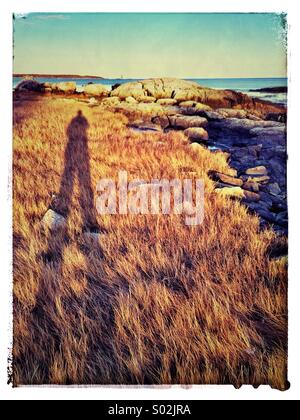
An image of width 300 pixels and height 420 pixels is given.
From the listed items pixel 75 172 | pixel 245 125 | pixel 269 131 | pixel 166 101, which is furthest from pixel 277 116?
pixel 75 172

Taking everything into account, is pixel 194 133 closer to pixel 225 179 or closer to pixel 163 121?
pixel 163 121

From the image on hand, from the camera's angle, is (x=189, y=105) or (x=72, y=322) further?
(x=189, y=105)

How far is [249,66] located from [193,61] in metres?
0.46

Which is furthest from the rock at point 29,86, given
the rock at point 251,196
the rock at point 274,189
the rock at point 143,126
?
the rock at point 274,189

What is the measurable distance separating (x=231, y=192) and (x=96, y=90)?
1399 millimetres

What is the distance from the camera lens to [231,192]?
3367mm

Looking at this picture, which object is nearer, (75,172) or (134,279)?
(134,279)

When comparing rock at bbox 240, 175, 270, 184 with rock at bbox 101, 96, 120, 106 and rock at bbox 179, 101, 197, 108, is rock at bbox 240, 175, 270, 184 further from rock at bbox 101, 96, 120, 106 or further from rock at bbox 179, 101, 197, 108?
rock at bbox 101, 96, 120, 106

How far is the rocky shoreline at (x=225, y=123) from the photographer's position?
3.29m

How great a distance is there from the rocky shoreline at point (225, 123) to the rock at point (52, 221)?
3.15ft

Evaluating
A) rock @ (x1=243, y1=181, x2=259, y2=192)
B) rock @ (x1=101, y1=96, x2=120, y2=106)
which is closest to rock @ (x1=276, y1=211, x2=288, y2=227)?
rock @ (x1=243, y1=181, x2=259, y2=192)

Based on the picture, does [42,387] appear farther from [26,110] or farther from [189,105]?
[189,105]

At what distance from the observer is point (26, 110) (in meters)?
3.34
